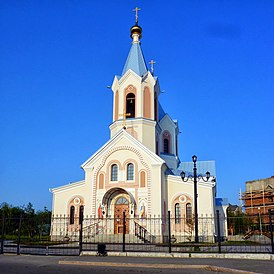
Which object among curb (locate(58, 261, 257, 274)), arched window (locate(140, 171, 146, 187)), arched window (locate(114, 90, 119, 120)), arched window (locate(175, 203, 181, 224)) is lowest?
curb (locate(58, 261, 257, 274))

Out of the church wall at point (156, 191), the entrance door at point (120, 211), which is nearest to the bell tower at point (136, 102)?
the church wall at point (156, 191)

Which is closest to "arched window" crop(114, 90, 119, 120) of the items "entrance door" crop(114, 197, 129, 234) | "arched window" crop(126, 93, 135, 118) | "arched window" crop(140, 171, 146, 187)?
"arched window" crop(126, 93, 135, 118)

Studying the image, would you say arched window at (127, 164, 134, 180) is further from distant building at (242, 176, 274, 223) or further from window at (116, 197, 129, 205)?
distant building at (242, 176, 274, 223)

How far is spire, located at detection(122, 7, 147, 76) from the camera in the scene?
113ft

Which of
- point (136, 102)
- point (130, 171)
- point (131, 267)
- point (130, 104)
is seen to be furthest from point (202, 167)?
point (131, 267)

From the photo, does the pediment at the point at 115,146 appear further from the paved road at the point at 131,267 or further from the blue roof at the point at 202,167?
the paved road at the point at 131,267

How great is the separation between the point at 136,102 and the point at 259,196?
102 ft

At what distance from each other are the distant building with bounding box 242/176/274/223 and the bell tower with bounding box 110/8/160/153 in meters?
27.0

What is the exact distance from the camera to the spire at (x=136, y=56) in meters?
34.5

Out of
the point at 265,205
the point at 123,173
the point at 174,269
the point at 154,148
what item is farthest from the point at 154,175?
the point at 265,205

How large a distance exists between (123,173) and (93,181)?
8.94 ft

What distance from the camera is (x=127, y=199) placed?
28125 mm

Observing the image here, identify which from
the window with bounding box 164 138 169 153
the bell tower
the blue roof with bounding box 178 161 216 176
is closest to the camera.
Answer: the bell tower

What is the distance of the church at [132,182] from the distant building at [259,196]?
2475 centimetres
